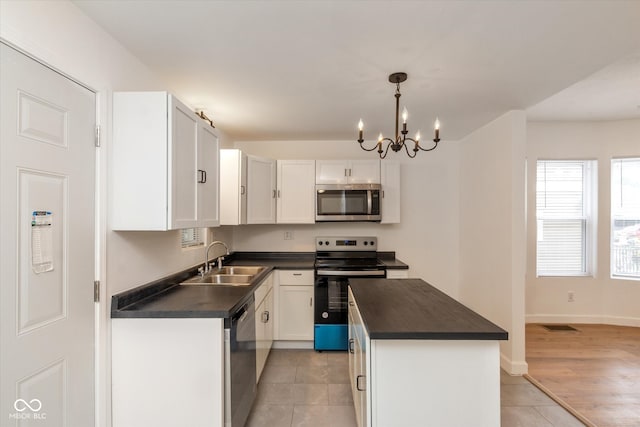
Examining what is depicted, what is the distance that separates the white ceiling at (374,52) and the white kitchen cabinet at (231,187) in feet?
1.34

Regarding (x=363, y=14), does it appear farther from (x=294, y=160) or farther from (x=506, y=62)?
(x=294, y=160)

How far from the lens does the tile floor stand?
6.42ft

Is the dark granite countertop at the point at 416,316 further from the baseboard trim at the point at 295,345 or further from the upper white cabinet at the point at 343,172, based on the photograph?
the upper white cabinet at the point at 343,172

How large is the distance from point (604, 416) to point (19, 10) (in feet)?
13.0

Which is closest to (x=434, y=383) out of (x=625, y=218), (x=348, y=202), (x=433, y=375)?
(x=433, y=375)

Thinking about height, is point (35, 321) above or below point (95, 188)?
below

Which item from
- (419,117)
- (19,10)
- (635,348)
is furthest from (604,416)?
(19,10)

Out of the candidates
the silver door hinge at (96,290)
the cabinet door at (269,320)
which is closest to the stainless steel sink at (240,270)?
the cabinet door at (269,320)

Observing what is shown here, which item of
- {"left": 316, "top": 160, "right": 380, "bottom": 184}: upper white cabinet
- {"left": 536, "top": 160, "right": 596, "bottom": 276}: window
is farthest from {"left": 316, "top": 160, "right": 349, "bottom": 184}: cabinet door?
{"left": 536, "top": 160, "right": 596, "bottom": 276}: window

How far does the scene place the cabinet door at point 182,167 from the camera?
5.09 feet

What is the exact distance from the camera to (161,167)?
153 centimetres

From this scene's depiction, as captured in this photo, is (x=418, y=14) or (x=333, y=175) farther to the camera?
(x=333, y=175)

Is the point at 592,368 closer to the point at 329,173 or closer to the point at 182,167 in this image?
the point at 329,173

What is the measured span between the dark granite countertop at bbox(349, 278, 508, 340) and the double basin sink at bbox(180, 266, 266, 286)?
1.07 meters
